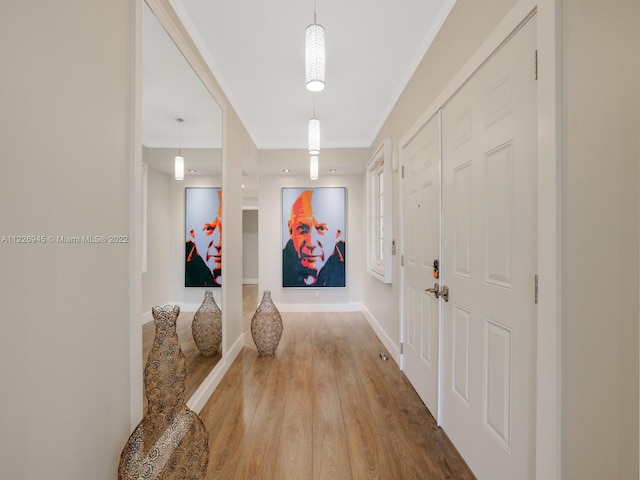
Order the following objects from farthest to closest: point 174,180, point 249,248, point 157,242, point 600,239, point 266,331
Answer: point 249,248, point 266,331, point 174,180, point 157,242, point 600,239

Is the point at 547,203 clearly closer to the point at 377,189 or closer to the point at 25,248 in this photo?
the point at 25,248

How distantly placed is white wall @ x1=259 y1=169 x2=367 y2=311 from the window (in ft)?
1.94

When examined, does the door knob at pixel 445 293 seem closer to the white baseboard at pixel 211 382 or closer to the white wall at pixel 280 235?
the white baseboard at pixel 211 382

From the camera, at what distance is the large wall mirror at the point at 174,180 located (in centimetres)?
151

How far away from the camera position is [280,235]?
5230 mm

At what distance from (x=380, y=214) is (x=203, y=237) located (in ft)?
8.13

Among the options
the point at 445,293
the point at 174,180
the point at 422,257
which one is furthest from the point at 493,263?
the point at 174,180

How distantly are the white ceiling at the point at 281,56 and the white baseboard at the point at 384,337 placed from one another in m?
2.47

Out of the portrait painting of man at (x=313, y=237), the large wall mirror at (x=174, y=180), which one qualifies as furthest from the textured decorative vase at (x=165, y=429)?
the portrait painting of man at (x=313, y=237)

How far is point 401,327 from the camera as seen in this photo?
9.34 feet

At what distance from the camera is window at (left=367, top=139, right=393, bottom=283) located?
3264 mm

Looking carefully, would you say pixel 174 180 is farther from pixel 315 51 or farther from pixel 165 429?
pixel 165 429

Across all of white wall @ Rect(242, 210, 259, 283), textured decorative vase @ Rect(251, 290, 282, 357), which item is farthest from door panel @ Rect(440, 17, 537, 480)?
white wall @ Rect(242, 210, 259, 283)

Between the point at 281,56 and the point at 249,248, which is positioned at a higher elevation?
the point at 281,56
